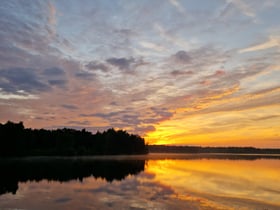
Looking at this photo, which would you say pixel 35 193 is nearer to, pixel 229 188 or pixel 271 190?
pixel 229 188

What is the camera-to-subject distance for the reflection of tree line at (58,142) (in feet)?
357

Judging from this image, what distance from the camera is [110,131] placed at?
185750 millimetres

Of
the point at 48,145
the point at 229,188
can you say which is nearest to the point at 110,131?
the point at 48,145

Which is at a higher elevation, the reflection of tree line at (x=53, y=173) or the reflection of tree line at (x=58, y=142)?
the reflection of tree line at (x=58, y=142)

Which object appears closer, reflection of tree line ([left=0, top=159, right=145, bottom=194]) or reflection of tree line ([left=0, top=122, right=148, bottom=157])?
reflection of tree line ([left=0, top=159, right=145, bottom=194])

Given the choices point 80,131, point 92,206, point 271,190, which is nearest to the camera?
point 92,206

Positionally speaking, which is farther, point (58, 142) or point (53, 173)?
point (58, 142)

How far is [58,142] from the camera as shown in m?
139

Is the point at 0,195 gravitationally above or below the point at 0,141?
below

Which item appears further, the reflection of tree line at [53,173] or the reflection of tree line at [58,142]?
the reflection of tree line at [58,142]

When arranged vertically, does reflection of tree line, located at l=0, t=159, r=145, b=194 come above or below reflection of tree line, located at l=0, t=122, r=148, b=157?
below

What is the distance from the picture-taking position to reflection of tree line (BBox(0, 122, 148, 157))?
109m

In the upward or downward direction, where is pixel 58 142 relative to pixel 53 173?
upward

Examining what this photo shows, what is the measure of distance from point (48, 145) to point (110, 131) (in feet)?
158
